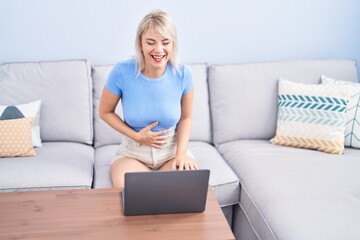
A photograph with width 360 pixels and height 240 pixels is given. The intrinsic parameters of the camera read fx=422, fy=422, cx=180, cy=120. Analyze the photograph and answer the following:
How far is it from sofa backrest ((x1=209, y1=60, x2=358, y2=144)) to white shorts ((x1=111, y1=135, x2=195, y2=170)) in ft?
1.86

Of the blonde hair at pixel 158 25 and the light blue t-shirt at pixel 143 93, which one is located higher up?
the blonde hair at pixel 158 25

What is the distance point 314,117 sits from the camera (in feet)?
7.26

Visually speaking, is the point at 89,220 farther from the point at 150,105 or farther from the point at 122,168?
the point at 150,105

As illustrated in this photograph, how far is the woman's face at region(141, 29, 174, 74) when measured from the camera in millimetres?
1698

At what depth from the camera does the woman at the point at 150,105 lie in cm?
175

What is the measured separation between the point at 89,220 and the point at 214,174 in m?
0.75

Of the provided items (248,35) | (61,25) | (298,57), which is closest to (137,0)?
(61,25)

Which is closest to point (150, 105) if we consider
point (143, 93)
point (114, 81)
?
point (143, 93)

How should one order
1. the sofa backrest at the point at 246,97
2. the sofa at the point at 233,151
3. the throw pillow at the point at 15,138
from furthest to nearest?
the sofa backrest at the point at 246,97
the throw pillow at the point at 15,138
the sofa at the point at 233,151

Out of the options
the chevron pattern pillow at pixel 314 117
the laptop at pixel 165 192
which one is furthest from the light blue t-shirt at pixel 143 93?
the chevron pattern pillow at pixel 314 117

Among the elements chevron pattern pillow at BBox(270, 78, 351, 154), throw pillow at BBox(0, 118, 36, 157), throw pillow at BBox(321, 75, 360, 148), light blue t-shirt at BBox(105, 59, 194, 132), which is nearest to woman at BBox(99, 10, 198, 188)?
light blue t-shirt at BBox(105, 59, 194, 132)

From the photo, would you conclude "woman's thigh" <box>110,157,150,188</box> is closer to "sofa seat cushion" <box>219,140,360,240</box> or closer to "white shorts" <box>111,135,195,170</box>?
"white shorts" <box>111,135,195,170</box>

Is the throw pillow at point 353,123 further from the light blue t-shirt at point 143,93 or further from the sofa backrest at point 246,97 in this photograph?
the light blue t-shirt at point 143,93

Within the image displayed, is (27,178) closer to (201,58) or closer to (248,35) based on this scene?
(201,58)
